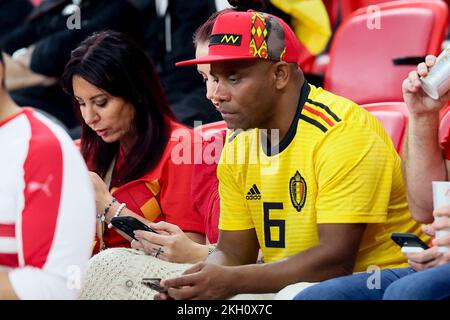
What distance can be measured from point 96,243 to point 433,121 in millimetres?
1063

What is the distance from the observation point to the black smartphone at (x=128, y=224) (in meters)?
2.65

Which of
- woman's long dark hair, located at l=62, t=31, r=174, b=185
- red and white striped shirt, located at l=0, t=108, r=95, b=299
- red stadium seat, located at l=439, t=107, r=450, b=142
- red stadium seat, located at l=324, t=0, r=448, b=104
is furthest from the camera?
red stadium seat, located at l=324, t=0, r=448, b=104

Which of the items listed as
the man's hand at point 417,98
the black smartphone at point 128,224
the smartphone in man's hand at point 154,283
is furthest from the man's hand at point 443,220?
the black smartphone at point 128,224

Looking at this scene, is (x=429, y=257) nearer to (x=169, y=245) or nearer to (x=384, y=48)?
(x=169, y=245)

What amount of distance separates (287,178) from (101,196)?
65 cm

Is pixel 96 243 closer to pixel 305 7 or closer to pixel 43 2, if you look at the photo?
pixel 305 7

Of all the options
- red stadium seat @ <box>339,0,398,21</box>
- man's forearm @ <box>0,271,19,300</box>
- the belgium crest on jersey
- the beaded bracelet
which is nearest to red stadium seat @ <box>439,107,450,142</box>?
the belgium crest on jersey

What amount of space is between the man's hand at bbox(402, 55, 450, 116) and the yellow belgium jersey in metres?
0.10

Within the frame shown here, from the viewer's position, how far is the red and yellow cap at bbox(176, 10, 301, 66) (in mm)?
2434

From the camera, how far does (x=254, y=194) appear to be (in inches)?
99.8

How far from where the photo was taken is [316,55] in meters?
4.00

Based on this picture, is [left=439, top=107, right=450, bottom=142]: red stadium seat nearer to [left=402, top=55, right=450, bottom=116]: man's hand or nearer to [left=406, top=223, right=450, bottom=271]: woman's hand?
[left=402, top=55, right=450, bottom=116]: man's hand

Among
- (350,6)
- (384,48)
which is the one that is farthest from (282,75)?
(350,6)
